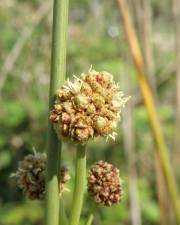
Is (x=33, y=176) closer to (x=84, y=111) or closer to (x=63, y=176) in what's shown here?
(x=63, y=176)

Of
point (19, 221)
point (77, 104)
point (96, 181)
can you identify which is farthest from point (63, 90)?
point (19, 221)

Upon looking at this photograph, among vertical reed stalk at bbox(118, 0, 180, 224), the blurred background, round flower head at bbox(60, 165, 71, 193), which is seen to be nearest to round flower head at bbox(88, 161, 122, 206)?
round flower head at bbox(60, 165, 71, 193)

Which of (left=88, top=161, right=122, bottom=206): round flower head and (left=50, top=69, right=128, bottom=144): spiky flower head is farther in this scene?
(left=88, top=161, right=122, bottom=206): round flower head

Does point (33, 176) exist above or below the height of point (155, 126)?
below

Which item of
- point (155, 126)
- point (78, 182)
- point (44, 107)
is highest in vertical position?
point (44, 107)

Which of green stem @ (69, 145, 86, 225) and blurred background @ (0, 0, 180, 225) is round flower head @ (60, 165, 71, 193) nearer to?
green stem @ (69, 145, 86, 225)

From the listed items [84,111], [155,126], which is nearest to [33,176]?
[84,111]
